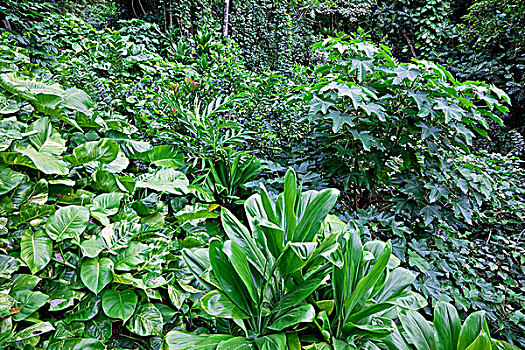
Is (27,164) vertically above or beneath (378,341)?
above

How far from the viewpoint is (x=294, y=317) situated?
3.29 ft

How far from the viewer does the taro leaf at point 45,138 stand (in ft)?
4.83

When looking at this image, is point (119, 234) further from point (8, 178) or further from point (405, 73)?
point (405, 73)

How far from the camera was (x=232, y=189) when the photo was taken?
7.56 feet

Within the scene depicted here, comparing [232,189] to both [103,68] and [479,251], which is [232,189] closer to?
[103,68]

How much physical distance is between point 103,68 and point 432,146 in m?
3.09

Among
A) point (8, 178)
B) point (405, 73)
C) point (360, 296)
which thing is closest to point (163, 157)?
point (8, 178)

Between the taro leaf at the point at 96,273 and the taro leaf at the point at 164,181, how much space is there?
55 centimetres

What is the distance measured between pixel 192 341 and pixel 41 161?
3.61ft

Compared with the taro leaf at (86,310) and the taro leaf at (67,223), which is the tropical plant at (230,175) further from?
the taro leaf at (86,310)

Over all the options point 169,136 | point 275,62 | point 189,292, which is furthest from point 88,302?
point 275,62

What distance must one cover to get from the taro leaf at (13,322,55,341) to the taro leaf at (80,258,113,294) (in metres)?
0.17

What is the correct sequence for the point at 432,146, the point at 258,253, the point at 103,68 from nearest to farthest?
1. the point at 258,253
2. the point at 432,146
3. the point at 103,68

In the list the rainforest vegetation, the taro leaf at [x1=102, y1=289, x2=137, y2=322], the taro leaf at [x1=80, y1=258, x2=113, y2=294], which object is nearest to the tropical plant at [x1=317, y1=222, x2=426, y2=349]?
the rainforest vegetation
